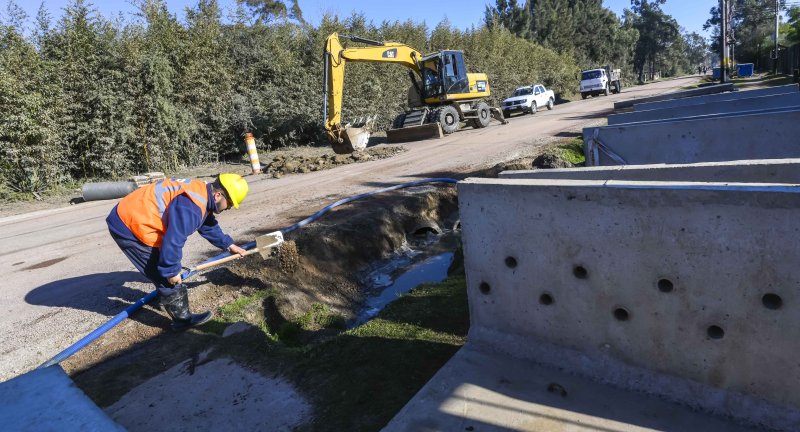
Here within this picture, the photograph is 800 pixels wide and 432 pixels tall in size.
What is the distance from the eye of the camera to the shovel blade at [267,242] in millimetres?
4969

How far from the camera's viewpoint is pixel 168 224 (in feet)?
12.9

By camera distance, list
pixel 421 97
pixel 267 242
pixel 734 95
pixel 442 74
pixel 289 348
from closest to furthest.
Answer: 1. pixel 289 348
2. pixel 267 242
3. pixel 734 95
4. pixel 442 74
5. pixel 421 97

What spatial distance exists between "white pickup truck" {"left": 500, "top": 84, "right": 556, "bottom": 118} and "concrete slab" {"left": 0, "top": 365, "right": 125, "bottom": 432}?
2648 cm

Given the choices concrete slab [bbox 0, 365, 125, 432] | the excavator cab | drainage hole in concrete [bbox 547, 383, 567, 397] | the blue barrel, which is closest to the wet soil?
concrete slab [bbox 0, 365, 125, 432]

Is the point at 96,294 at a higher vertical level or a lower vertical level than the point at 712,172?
lower

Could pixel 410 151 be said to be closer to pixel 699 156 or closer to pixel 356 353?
pixel 699 156

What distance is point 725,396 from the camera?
2305 mm

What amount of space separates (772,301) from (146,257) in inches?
175

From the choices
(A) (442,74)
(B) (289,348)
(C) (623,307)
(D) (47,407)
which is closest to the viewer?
(D) (47,407)

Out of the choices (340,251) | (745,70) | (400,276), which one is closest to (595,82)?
(745,70)

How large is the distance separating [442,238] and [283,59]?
13936mm

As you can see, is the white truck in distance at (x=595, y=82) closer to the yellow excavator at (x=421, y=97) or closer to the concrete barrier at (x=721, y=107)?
the yellow excavator at (x=421, y=97)

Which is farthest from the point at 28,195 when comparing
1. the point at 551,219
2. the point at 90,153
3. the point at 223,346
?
the point at 551,219

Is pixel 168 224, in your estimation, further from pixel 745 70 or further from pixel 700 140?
pixel 745 70
